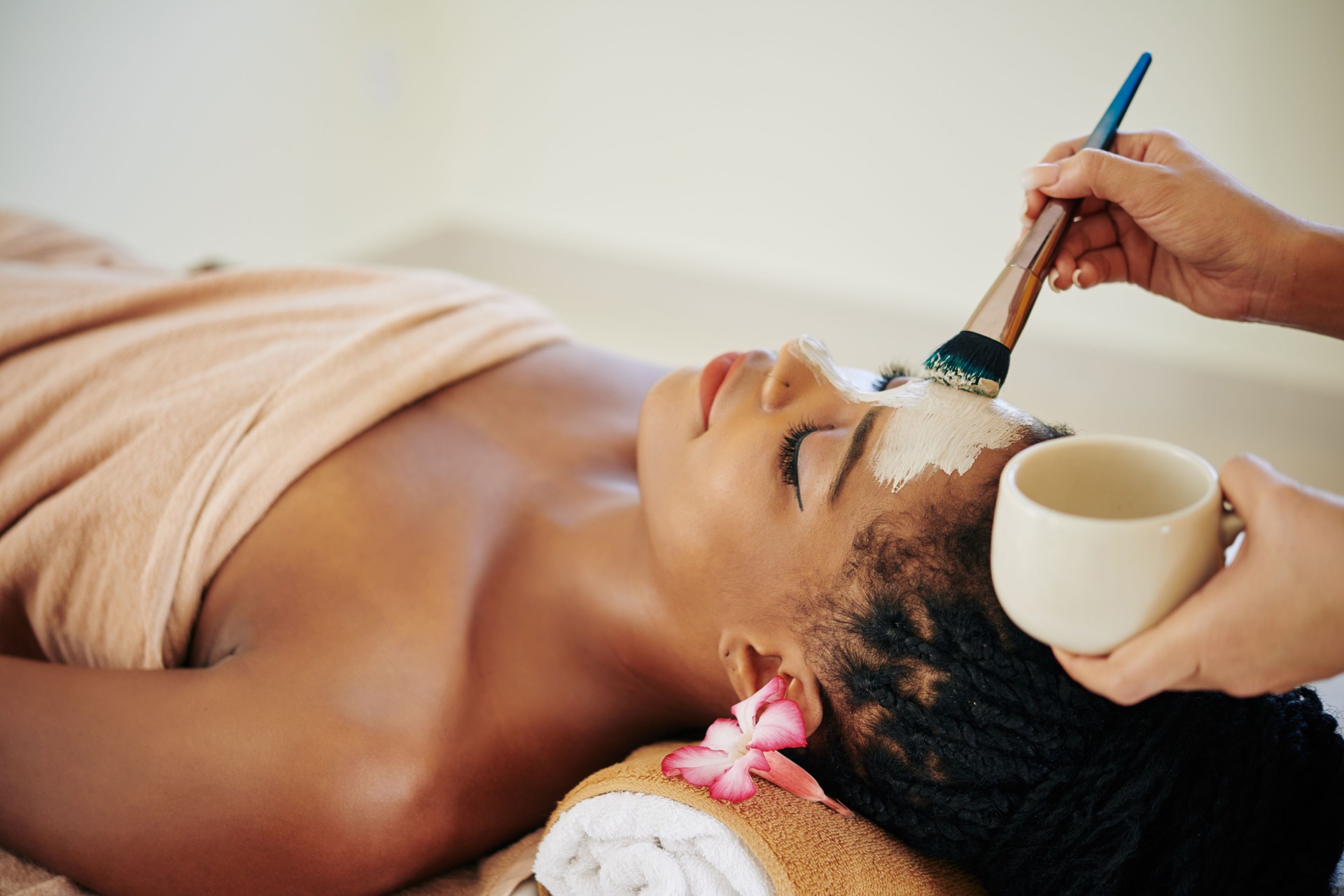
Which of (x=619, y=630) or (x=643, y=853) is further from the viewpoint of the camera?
(x=619, y=630)

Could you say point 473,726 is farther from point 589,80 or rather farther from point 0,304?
point 589,80

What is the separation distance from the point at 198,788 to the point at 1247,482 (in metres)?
0.92

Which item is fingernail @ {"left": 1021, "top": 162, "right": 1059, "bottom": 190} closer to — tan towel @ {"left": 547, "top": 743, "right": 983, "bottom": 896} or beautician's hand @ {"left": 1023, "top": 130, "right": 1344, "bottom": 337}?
beautician's hand @ {"left": 1023, "top": 130, "right": 1344, "bottom": 337}

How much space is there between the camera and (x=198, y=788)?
927 mm

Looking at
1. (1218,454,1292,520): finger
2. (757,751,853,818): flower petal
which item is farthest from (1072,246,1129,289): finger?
(757,751,853,818): flower petal

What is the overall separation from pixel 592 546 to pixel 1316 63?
198cm

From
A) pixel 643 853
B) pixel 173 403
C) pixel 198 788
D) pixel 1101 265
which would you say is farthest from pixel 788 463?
pixel 173 403

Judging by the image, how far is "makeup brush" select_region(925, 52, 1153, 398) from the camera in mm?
904

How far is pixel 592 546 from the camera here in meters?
1.17

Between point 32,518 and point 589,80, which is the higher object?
point 589,80

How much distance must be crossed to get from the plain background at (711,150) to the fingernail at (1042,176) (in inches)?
57.9

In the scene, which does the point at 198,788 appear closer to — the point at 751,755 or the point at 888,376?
the point at 751,755

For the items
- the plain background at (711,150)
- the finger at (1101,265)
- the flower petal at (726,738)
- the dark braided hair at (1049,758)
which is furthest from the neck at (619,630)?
the plain background at (711,150)

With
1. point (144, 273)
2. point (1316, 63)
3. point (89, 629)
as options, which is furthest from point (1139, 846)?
point (1316, 63)
